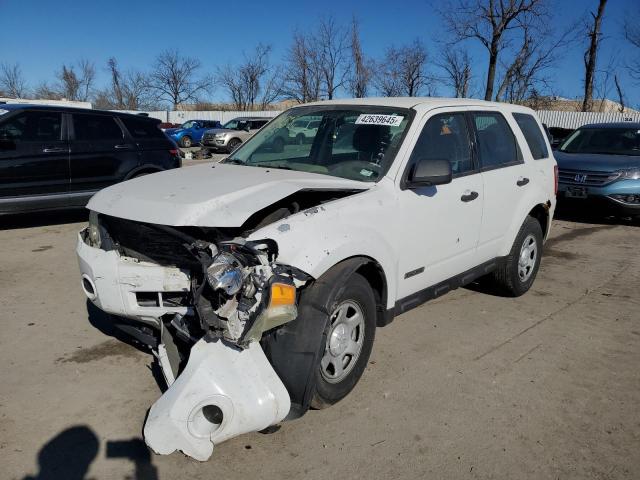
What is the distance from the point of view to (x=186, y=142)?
29484mm

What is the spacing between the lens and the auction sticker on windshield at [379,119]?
3.92 metres

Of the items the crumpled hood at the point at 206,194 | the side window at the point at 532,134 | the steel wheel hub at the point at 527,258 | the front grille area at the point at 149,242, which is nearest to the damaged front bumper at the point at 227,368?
the crumpled hood at the point at 206,194

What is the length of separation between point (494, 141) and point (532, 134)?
88cm

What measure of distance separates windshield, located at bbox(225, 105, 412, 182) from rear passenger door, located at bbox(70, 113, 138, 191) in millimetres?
4330

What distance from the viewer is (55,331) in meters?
4.30

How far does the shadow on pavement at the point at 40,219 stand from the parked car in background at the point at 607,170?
27.2ft

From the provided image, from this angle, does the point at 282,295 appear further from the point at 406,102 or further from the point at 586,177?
the point at 586,177

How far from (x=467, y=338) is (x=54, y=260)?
4.93 metres

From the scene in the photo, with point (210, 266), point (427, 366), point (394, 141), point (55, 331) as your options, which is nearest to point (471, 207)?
point (394, 141)

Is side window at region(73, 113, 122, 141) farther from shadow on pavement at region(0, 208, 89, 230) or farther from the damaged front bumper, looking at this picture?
the damaged front bumper

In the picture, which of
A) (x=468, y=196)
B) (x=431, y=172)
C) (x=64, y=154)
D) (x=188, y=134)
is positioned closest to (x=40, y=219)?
(x=64, y=154)

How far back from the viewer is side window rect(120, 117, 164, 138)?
8562mm

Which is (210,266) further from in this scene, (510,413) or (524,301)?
(524,301)

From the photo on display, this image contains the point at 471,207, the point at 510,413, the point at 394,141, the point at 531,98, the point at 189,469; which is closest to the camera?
the point at 189,469
